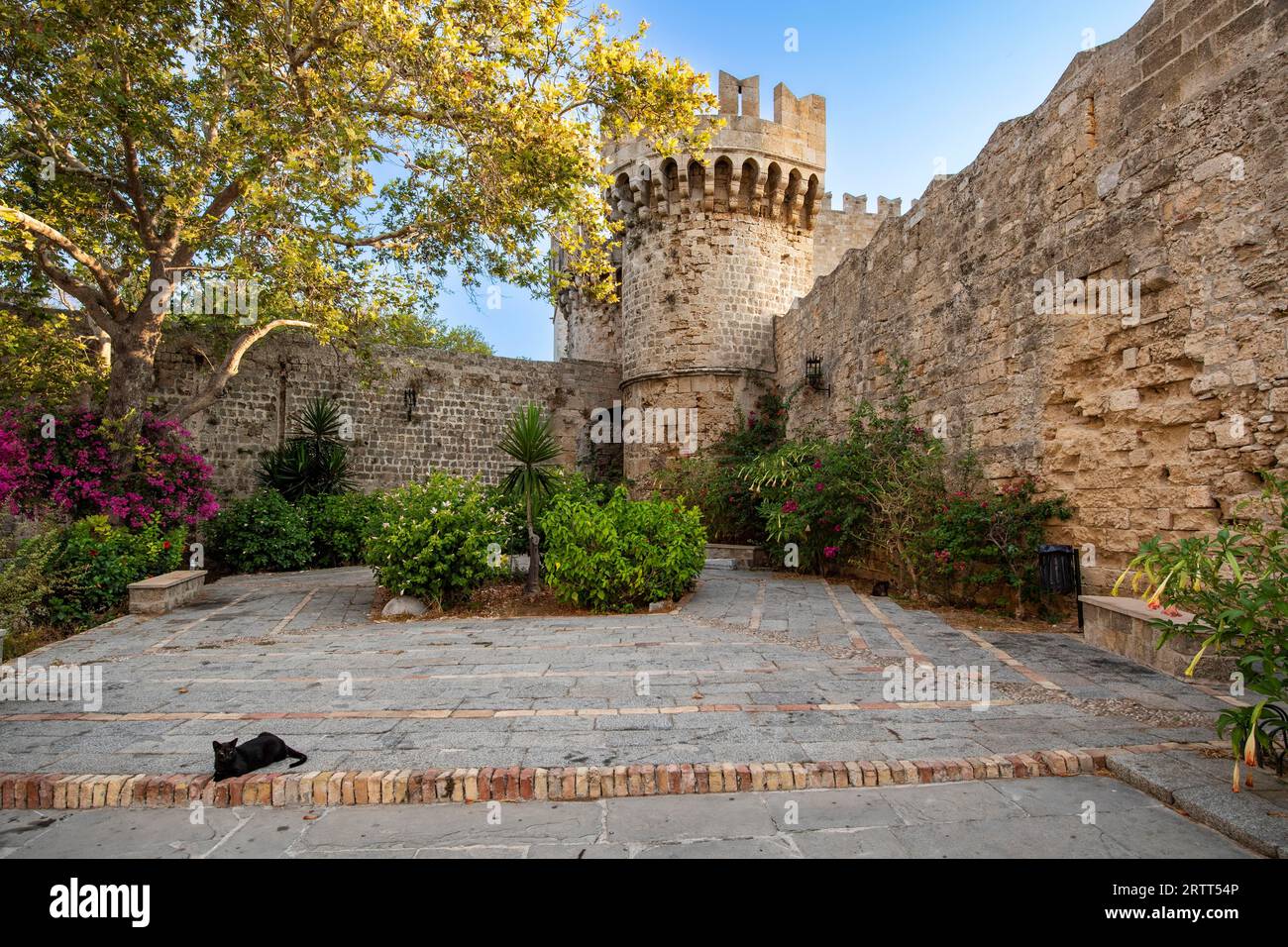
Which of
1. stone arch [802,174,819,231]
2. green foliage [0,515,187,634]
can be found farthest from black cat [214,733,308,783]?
stone arch [802,174,819,231]

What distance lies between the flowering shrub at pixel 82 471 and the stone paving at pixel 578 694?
2.98m

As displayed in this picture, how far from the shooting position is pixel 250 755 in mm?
2965

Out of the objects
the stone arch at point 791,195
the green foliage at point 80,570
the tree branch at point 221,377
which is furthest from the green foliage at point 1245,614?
the stone arch at point 791,195

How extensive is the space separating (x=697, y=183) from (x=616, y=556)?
34.4 ft

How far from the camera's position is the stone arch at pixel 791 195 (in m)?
15.1

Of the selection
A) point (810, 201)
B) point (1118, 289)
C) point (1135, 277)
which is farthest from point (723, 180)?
point (1135, 277)

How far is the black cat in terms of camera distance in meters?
2.91

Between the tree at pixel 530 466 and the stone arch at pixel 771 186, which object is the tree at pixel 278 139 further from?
the stone arch at pixel 771 186

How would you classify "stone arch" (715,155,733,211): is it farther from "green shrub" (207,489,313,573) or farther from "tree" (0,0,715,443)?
"green shrub" (207,489,313,573)

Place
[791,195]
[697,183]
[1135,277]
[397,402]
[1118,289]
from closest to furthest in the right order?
[1135,277] < [1118,289] < [697,183] < [397,402] < [791,195]

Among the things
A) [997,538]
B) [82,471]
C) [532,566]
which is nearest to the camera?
[997,538]

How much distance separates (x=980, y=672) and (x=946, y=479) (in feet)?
13.1

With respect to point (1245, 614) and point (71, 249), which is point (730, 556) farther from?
point (71, 249)
